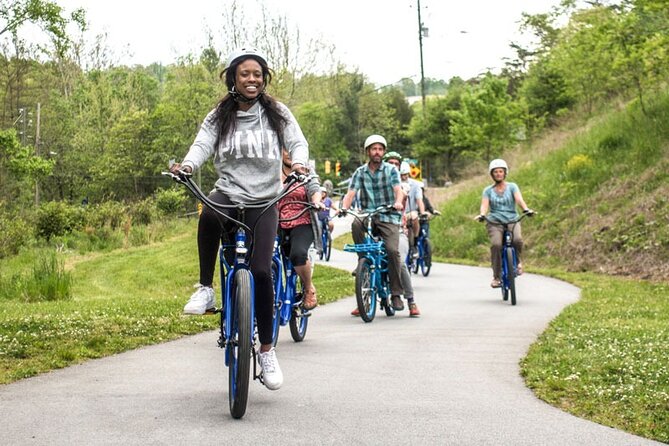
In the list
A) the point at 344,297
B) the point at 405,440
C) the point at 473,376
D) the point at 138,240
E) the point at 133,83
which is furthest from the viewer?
the point at 133,83

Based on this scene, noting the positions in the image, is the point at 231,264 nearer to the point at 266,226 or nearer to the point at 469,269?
the point at 266,226

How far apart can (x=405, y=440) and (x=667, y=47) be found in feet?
68.2

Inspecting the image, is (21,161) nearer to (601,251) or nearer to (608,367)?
(601,251)

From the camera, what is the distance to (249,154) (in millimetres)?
6203

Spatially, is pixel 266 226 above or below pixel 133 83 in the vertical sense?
below

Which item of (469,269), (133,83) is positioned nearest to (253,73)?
(469,269)

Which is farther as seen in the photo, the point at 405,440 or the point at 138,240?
the point at 138,240

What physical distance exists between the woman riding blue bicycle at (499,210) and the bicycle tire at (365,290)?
11.0 ft

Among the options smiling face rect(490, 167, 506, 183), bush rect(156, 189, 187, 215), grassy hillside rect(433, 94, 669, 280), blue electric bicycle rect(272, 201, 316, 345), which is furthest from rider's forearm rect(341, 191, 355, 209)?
bush rect(156, 189, 187, 215)

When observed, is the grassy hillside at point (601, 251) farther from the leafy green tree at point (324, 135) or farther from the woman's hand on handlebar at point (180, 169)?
the leafy green tree at point (324, 135)

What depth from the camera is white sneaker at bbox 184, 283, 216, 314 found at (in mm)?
6340

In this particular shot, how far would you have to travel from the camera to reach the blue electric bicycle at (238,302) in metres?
5.57

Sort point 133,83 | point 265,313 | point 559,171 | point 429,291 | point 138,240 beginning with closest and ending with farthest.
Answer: point 265,313 < point 429,291 < point 559,171 < point 138,240 < point 133,83

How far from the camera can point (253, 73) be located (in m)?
6.27
